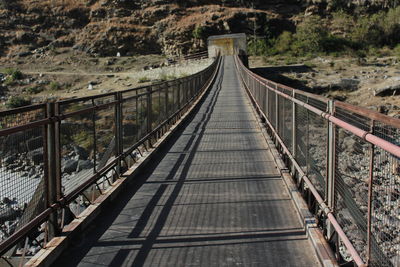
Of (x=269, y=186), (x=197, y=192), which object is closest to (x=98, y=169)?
(x=197, y=192)

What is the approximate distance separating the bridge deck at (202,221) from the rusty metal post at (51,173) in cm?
35

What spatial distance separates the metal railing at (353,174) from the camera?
343 centimetres

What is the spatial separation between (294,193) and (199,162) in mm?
3210

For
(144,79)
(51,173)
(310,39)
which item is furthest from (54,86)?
(51,173)

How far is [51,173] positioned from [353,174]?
11.6ft

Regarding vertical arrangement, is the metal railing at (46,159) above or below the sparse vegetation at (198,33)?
below

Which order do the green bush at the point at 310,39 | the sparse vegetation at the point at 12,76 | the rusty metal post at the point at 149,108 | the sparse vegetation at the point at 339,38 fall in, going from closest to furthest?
the rusty metal post at the point at 149,108 < the sparse vegetation at the point at 12,76 < the green bush at the point at 310,39 < the sparse vegetation at the point at 339,38

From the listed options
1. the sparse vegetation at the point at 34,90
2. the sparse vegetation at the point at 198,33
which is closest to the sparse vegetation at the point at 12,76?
the sparse vegetation at the point at 34,90

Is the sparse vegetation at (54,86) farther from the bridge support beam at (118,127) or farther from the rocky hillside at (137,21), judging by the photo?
the bridge support beam at (118,127)

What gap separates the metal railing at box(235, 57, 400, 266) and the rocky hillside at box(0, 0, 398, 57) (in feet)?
241

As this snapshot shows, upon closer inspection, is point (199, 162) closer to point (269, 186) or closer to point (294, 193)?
point (269, 186)

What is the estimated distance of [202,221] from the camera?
598 centimetres

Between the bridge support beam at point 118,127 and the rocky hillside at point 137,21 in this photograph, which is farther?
the rocky hillside at point 137,21

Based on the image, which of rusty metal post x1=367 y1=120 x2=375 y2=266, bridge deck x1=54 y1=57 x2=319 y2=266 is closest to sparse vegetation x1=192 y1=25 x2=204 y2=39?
bridge deck x1=54 y1=57 x2=319 y2=266
